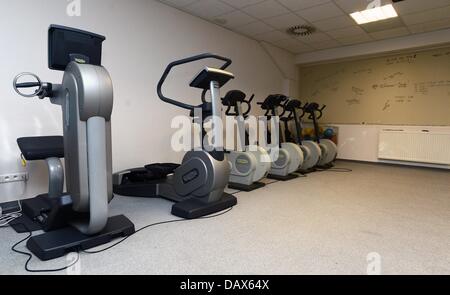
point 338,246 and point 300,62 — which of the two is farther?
point 300,62

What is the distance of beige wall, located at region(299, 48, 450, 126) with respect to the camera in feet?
17.4

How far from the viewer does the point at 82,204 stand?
5.93 ft

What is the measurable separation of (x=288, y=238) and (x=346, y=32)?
4.53 meters

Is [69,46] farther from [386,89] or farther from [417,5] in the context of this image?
[386,89]

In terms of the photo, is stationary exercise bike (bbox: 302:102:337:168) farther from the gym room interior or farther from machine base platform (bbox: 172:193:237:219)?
machine base platform (bbox: 172:193:237:219)

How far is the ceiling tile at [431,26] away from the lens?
4574mm

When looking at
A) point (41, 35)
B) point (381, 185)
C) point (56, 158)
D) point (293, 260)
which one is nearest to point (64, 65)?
point (56, 158)

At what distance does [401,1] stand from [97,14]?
3.99 metres

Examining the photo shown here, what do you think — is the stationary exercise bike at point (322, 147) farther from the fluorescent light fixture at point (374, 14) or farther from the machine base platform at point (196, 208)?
the machine base platform at point (196, 208)

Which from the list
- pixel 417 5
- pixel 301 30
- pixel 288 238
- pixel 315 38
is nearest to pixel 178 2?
pixel 301 30

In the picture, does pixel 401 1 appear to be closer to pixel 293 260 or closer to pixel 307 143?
pixel 307 143

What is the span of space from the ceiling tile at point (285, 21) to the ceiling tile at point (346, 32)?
0.84m

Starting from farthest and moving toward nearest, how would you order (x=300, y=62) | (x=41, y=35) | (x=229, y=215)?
(x=300, y=62), (x=41, y=35), (x=229, y=215)

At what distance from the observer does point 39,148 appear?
2.33m
